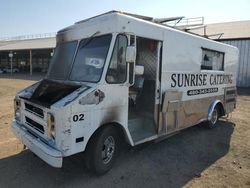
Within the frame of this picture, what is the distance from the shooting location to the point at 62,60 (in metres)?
4.61

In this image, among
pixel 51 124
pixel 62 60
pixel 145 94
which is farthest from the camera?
pixel 145 94

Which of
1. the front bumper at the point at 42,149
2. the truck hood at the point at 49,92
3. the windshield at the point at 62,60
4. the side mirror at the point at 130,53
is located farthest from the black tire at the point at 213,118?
the front bumper at the point at 42,149

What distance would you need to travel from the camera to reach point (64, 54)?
15.1 ft

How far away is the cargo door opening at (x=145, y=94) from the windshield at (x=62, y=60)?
1.48m

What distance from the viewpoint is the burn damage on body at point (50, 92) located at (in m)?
3.50

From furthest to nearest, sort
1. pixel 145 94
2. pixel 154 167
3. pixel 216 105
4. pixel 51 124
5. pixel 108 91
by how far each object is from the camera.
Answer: pixel 216 105, pixel 145 94, pixel 154 167, pixel 108 91, pixel 51 124

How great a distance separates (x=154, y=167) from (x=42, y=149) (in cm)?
218

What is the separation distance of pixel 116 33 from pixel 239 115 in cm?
780

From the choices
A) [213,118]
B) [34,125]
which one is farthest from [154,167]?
[213,118]

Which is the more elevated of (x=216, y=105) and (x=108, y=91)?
(x=108, y=91)

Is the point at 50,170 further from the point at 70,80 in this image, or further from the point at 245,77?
the point at 245,77

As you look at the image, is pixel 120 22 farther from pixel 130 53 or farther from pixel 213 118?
pixel 213 118

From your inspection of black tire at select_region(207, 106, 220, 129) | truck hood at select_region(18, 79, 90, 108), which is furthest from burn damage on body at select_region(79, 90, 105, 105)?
black tire at select_region(207, 106, 220, 129)

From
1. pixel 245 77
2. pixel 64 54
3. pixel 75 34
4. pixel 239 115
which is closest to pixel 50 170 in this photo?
pixel 64 54
